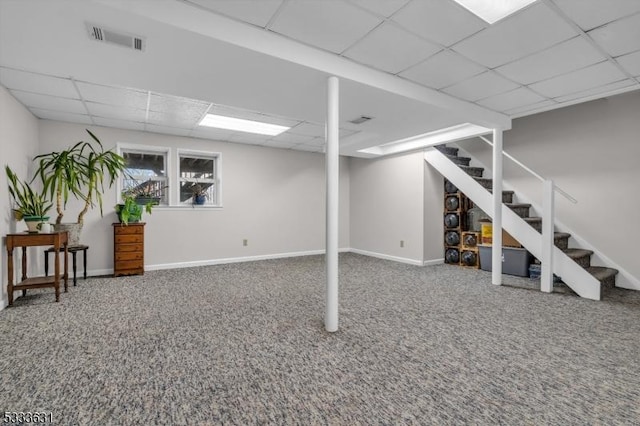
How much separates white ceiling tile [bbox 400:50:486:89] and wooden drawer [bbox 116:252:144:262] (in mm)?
4629

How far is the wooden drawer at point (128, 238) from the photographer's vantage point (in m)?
4.70

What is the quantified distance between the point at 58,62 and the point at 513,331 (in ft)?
15.3

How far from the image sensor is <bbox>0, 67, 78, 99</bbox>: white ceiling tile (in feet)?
10.0

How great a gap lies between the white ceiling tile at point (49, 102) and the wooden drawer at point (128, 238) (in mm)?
1861

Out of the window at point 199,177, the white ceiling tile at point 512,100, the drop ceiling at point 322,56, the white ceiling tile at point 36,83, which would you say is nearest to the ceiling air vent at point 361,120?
the drop ceiling at point 322,56

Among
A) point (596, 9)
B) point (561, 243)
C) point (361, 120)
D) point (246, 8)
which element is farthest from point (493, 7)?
point (561, 243)

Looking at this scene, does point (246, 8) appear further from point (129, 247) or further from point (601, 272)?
point (601, 272)

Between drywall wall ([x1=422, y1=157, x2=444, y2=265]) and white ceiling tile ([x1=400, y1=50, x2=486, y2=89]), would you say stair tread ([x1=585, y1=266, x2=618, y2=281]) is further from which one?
white ceiling tile ([x1=400, y1=50, x2=486, y2=89])

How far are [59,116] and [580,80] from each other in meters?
6.67

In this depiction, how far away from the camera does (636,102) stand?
419 cm

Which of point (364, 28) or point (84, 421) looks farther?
point (364, 28)

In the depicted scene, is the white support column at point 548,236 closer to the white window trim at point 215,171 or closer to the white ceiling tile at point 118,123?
the white window trim at point 215,171

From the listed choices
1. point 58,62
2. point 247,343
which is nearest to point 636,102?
→ point 247,343

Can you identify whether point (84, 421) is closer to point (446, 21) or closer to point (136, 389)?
point (136, 389)
